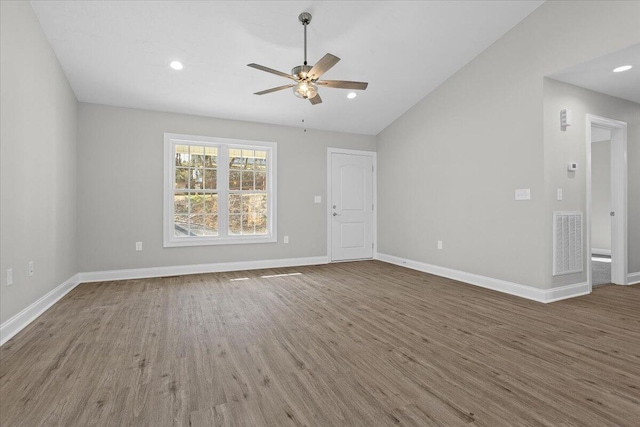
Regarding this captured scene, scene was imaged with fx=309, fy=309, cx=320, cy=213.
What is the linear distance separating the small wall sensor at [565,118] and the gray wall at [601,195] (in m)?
4.84

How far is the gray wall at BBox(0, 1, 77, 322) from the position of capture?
2.50 meters

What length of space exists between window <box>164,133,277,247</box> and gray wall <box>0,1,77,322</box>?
1.35 meters

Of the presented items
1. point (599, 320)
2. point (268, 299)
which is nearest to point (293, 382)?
point (268, 299)

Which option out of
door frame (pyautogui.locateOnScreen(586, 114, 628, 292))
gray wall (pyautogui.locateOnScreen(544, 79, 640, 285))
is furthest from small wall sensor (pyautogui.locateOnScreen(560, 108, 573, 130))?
door frame (pyautogui.locateOnScreen(586, 114, 628, 292))

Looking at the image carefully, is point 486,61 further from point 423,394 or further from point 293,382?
point 293,382

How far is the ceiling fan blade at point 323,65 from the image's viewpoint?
2689 mm

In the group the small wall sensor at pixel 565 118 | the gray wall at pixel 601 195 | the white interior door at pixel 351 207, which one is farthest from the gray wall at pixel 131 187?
the gray wall at pixel 601 195

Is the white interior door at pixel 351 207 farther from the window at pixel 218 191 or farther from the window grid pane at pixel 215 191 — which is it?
the window grid pane at pixel 215 191

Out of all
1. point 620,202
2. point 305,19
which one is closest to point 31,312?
point 305,19

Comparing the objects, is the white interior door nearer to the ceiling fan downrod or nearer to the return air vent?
the ceiling fan downrod

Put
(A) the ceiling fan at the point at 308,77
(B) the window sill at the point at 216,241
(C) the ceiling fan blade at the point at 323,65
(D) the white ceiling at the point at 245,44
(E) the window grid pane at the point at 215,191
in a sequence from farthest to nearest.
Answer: (E) the window grid pane at the point at 215,191 → (B) the window sill at the point at 216,241 → (D) the white ceiling at the point at 245,44 → (A) the ceiling fan at the point at 308,77 → (C) the ceiling fan blade at the point at 323,65

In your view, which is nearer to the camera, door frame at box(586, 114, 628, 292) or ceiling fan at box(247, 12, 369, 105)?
ceiling fan at box(247, 12, 369, 105)

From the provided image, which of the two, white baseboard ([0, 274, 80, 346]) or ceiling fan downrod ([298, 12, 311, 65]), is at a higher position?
ceiling fan downrod ([298, 12, 311, 65])

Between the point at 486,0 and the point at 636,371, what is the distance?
3.58 metres
